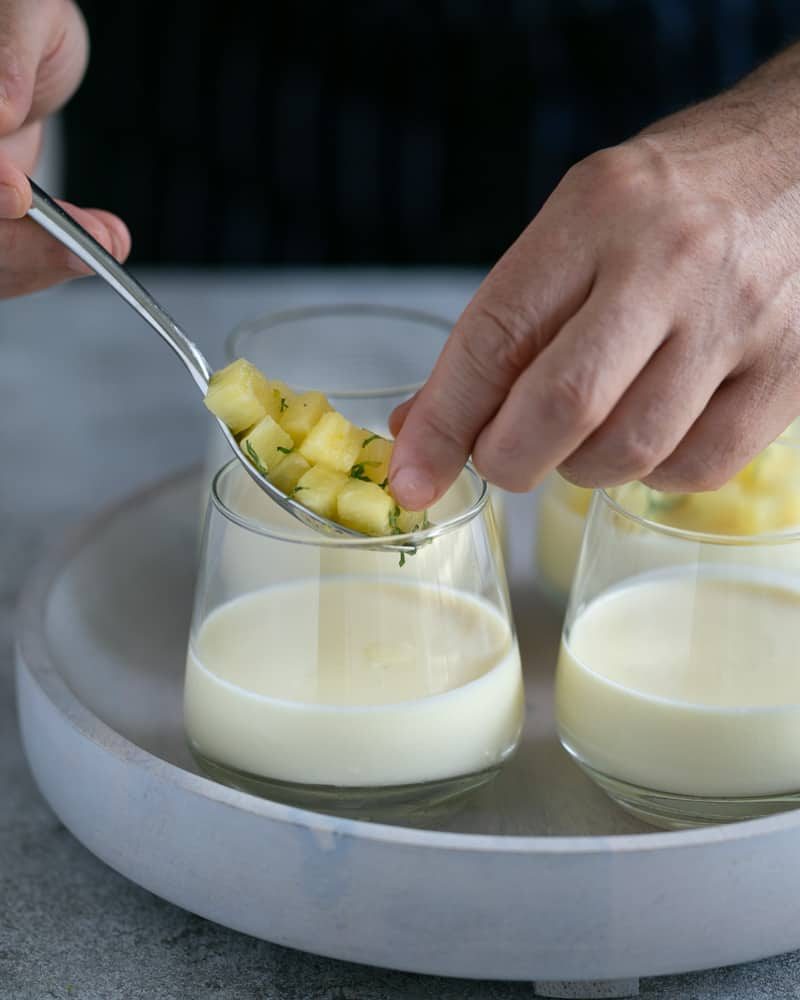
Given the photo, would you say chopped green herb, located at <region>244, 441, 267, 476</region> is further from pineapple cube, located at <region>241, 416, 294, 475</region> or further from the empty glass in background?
the empty glass in background

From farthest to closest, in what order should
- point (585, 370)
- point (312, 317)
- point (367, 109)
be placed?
point (367, 109)
point (312, 317)
point (585, 370)

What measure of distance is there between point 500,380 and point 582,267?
0.23 ft

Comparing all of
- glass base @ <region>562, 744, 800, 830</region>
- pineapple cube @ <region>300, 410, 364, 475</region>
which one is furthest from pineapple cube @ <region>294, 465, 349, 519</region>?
glass base @ <region>562, 744, 800, 830</region>

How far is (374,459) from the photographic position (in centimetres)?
77

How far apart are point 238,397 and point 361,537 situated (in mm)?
111

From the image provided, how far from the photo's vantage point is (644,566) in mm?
779

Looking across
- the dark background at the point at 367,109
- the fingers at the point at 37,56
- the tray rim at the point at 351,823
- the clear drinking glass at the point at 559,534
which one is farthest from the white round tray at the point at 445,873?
the dark background at the point at 367,109

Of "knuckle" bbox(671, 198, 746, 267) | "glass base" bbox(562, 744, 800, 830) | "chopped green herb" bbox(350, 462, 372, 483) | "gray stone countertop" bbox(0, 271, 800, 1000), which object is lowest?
"gray stone countertop" bbox(0, 271, 800, 1000)

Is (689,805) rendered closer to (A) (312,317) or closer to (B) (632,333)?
(B) (632,333)

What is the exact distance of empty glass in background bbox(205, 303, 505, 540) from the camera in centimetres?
115

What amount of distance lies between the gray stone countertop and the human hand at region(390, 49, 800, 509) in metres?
0.27

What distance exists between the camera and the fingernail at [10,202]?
30.7 inches

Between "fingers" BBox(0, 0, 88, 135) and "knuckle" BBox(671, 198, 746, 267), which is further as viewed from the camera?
"fingers" BBox(0, 0, 88, 135)

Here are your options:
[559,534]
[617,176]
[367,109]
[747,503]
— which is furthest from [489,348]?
[367,109]
